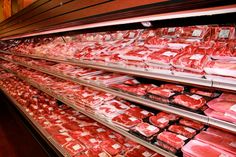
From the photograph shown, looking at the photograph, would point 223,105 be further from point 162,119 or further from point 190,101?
point 162,119

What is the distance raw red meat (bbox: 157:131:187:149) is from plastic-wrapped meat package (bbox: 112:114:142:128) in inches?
10.7

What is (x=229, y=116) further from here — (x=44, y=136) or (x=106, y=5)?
(x=44, y=136)

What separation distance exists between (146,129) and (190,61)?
56cm

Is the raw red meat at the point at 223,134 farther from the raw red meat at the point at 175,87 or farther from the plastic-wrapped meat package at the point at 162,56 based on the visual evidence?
the plastic-wrapped meat package at the point at 162,56

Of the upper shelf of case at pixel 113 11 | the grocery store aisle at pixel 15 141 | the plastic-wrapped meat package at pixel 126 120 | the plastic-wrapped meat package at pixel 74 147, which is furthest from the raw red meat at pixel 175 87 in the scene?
the grocery store aisle at pixel 15 141

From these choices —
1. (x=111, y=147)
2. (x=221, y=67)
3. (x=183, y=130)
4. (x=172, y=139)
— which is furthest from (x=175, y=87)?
(x=111, y=147)

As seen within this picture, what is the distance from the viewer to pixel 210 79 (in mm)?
1074

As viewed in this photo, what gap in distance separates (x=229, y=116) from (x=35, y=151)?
2.47 meters

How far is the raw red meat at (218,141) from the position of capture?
118 centimetres

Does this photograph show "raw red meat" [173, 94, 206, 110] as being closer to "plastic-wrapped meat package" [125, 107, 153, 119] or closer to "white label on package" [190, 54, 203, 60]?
"white label on package" [190, 54, 203, 60]

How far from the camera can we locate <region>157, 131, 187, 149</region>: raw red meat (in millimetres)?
1255

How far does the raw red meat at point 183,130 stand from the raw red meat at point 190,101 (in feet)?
0.79

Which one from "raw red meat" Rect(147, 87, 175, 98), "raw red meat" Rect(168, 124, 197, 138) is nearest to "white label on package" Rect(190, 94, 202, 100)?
"raw red meat" Rect(147, 87, 175, 98)

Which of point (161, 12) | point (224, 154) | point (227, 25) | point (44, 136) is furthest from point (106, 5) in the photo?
point (44, 136)
